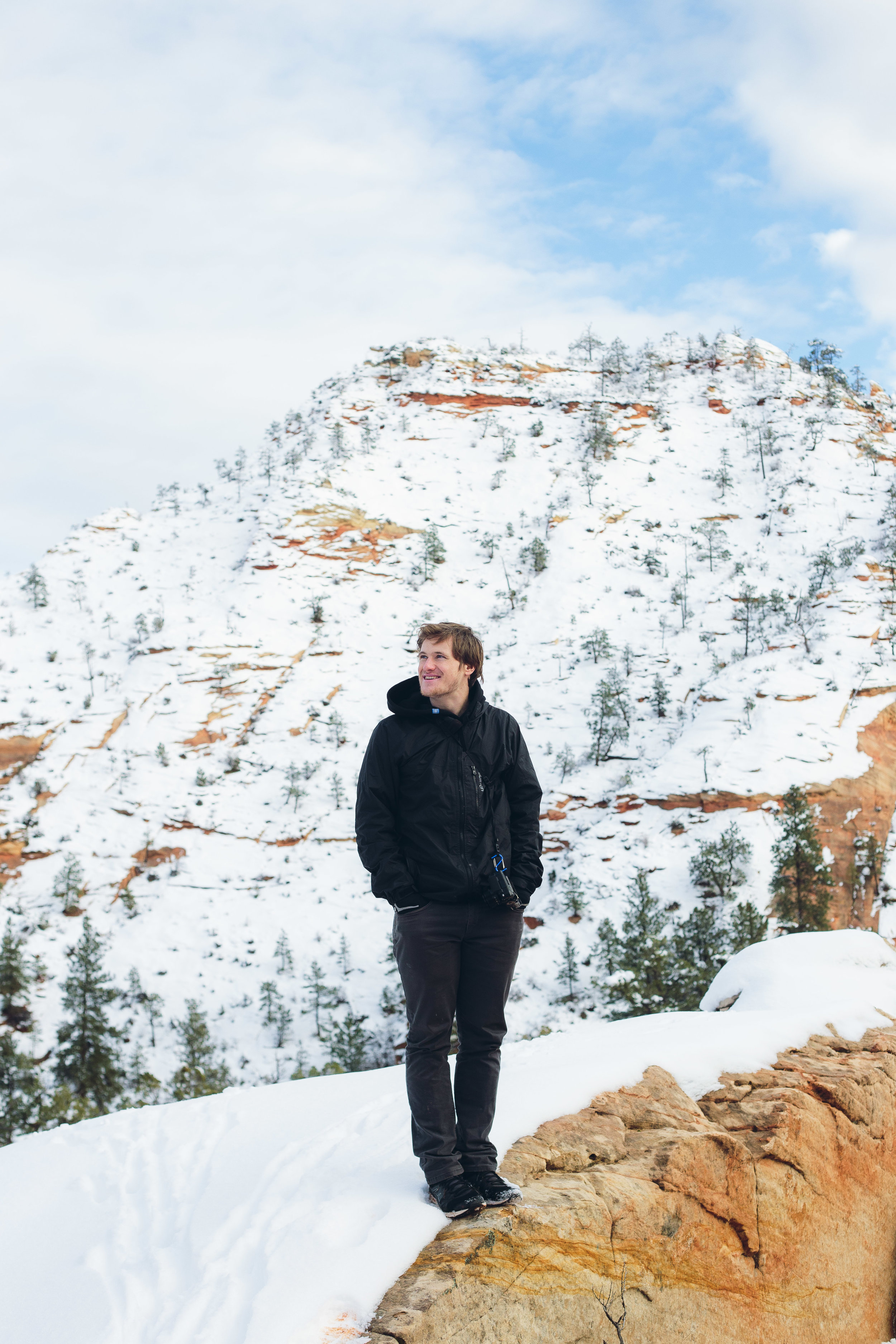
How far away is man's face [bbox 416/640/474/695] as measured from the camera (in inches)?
120

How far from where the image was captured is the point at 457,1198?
8.73ft

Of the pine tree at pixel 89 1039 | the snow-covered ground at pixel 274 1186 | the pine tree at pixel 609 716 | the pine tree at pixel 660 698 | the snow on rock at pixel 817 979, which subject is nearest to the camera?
the snow-covered ground at pixel 274 1186

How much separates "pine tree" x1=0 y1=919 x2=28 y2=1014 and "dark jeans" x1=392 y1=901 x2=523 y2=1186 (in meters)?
18.5

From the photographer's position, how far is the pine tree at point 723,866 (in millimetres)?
17344

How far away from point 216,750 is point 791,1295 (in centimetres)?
2420

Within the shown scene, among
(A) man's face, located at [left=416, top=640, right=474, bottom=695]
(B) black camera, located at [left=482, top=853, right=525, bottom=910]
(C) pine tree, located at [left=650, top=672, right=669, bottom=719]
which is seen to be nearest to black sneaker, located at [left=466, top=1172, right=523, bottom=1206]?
(B) black camera, located at [left=482, top=853, right=525, bottom=910]

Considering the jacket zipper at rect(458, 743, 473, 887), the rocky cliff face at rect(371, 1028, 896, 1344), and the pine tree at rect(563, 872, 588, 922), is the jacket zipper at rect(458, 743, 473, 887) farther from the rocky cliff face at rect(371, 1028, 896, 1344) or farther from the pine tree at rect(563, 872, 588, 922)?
the pine tree at rect(563, 872, 588, 922)

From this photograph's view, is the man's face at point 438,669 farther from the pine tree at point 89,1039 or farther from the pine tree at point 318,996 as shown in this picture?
the pine tree at point 89,1039

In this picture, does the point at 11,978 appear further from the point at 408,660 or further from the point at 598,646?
the point at 598,646

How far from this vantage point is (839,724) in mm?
21438

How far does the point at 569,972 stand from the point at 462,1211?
1505 cm

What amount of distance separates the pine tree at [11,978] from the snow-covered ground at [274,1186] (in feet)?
51.1

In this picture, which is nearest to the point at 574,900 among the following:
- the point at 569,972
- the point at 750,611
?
→ the point at 569,972

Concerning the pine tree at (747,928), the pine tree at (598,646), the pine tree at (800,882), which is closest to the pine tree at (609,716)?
the pine tree at (598,646)
